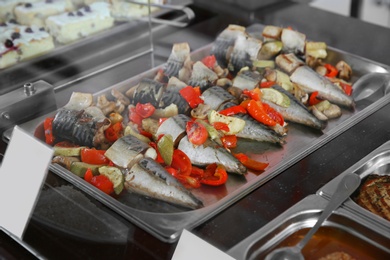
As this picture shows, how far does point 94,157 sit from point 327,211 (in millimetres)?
533

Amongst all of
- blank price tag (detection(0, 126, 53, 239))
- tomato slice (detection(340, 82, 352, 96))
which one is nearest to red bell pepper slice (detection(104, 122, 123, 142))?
blank price tag (detection(0, 126, 53, 239))

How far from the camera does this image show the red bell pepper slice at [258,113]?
1.49m

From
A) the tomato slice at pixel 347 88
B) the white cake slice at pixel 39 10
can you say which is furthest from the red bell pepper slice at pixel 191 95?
the white cake slice at pixel 39 10

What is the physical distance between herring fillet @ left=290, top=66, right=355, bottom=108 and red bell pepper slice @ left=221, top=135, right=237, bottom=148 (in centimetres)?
33

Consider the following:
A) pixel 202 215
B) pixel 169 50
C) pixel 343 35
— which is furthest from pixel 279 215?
pixel 343 35

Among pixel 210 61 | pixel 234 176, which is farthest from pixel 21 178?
pixel 210 61

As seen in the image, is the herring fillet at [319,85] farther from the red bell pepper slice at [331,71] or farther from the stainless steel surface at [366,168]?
the stainless steel surface at [366,168]

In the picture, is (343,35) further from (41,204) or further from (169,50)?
(41,204)

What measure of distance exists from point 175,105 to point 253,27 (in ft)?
2.08

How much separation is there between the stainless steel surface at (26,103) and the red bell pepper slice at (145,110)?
24 centimetres

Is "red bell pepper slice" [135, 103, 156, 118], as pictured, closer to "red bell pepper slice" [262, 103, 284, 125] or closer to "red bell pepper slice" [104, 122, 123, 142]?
"red bell pepper slice" [104, 122, 123, 142]

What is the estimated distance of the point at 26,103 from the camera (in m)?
1.57

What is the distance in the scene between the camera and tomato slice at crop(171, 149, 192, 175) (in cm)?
133

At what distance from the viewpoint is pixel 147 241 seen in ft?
3.77
